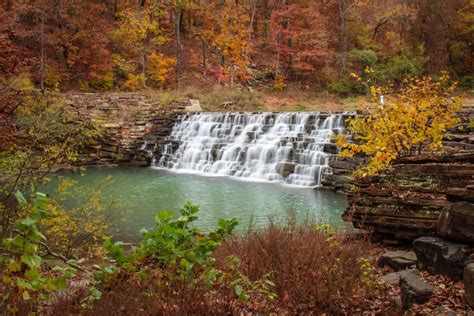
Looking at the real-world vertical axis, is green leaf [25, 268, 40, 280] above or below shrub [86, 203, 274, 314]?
above

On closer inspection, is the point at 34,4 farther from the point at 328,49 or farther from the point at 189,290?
the point at 189,290

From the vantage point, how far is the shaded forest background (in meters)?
26.4

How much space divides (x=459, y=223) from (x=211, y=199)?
960 centimetres

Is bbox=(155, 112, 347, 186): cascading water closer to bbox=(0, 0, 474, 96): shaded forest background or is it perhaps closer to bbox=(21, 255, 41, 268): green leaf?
bbox=(0, 0, 474, 96): shaded forest background

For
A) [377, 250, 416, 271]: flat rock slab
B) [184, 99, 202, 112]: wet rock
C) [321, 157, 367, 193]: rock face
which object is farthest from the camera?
[184, 99, 202, 112]: wet rock

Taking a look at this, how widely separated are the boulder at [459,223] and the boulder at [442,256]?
96 millimetres

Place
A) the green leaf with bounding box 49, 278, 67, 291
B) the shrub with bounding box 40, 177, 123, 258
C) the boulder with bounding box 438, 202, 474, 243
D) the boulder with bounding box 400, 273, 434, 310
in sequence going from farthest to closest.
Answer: the shrub with bounding box 40, 177, 123, 258 → the boulder with bounding box 438, 202, 474, 243 → the boulder with bounding box 400, 273, 434, 310 → the green leaf with bounding box 49, 278, 67, 291

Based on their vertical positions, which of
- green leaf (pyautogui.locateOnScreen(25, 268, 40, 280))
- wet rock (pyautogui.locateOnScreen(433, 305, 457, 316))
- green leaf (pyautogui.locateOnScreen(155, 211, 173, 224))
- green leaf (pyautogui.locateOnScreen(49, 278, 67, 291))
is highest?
green leaf (pyautogui.locateOnScreen(155, 211, 173, 224))

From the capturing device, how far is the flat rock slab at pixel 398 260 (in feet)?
15.6

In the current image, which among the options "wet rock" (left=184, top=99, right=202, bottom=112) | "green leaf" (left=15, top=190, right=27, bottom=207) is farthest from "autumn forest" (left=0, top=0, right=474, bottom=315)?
"wet rock" (left=184, top=99, right=202, bottom=112)

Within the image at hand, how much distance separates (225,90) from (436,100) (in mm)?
20290

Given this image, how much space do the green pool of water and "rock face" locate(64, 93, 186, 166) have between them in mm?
2889

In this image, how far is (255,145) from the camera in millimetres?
18219

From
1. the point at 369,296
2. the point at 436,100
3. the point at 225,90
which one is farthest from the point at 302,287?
the point at 225,90
